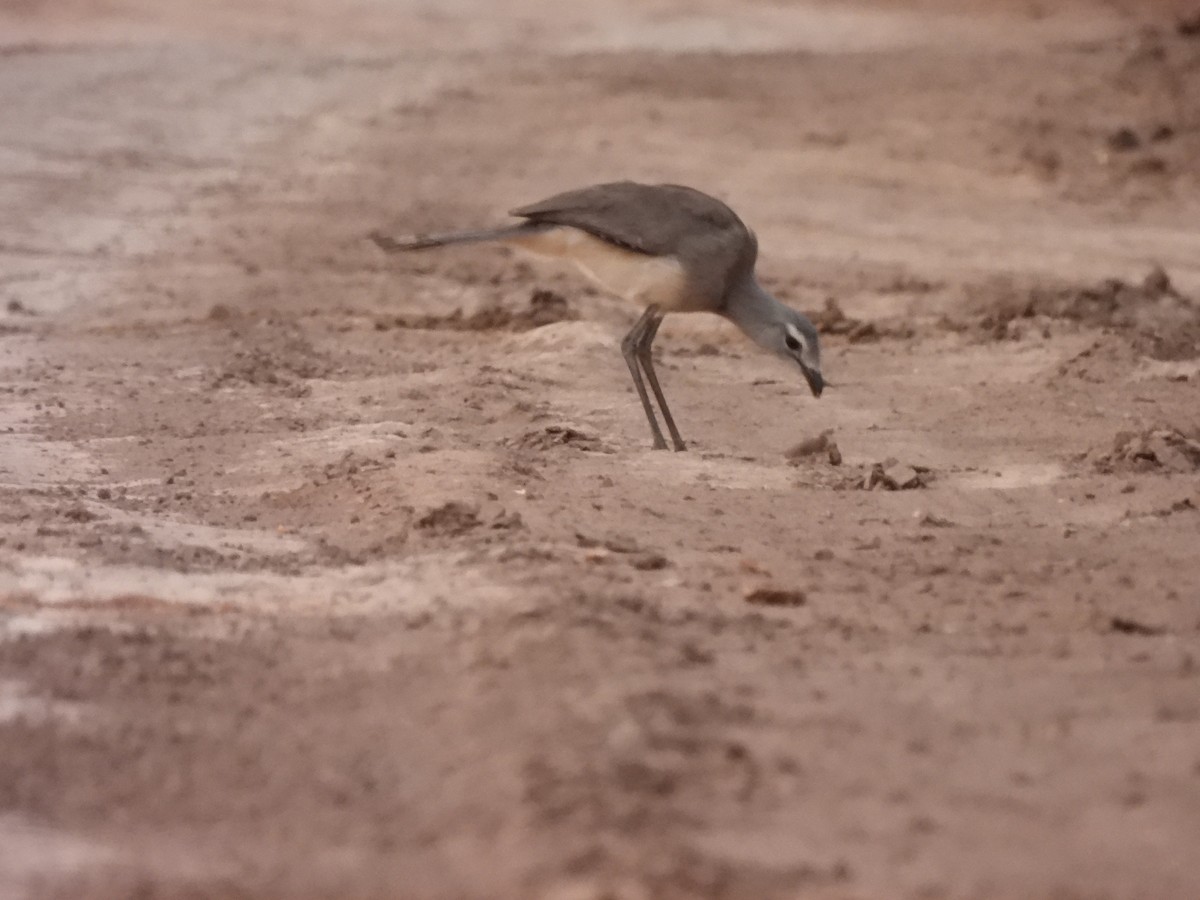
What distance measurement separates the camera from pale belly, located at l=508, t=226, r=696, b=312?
7.12 m

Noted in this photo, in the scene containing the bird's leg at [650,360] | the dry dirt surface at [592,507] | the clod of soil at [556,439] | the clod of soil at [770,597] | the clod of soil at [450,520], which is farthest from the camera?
the bird's leg at [650,360]

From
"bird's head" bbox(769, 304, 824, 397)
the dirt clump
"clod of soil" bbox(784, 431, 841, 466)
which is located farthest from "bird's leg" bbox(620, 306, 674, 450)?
the dirt clump

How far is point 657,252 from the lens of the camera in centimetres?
709

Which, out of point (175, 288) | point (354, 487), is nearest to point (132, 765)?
point (354, 487)

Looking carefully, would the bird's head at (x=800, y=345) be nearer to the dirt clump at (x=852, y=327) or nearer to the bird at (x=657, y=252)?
the bird at (x=657, y=252)

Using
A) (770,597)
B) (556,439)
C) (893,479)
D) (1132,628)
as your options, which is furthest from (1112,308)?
(770,597)

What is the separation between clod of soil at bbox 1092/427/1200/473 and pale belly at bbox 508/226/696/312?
5.76 feet

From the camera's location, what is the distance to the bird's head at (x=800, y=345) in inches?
286

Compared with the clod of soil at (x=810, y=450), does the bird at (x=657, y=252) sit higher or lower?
higher

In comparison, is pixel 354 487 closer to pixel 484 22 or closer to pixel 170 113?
pixel 170 113

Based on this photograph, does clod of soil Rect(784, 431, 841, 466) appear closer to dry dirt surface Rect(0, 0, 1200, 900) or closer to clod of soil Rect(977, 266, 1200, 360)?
dry dirt surface Rect(0, 0, 1200, 900)

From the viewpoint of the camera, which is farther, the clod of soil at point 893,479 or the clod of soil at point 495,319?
the clod of soil at point 495,319

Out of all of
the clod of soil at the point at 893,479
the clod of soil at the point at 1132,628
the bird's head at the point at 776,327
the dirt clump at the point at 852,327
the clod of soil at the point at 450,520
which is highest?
the clod of soil at the point at 1132,628

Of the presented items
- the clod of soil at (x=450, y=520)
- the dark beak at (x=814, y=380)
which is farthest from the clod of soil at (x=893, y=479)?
the clod of soil at (x=450, y=520)
